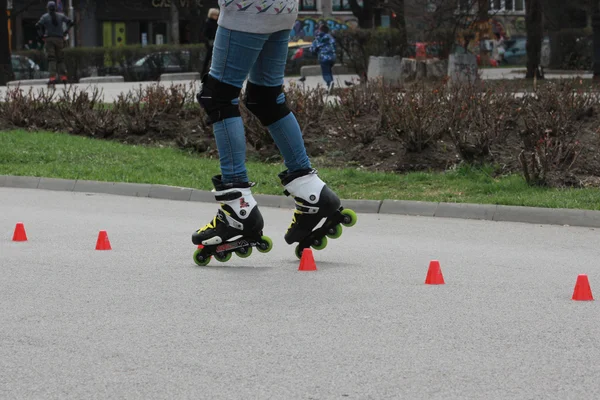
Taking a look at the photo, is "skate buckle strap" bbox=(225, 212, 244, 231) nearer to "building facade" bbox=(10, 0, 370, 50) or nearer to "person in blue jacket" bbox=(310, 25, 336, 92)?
"person in blue jacket" bbox=(310, 25, 336, 92)

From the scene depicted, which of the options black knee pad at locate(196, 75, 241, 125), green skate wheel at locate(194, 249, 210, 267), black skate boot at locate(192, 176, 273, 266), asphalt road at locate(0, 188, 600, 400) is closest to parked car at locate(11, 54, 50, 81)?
asphalt road at locate(0, 188, 600, 400)

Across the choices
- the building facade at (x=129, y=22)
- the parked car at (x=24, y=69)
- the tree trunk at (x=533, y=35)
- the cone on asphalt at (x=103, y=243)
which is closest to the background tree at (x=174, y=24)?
the building facade at (x=129, y=22)

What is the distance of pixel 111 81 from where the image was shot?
3612 centimetres

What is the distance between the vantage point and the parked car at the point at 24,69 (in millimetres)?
41219

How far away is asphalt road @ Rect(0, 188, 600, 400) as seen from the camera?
4.55 m

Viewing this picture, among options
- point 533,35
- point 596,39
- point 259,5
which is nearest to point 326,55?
point 596,39

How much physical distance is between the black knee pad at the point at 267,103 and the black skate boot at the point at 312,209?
34 cm

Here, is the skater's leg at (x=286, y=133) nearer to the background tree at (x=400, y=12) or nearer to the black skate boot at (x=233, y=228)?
the black skate boot at (x=233, y=228)

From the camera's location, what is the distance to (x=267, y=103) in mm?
7066

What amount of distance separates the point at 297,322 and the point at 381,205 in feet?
19.5

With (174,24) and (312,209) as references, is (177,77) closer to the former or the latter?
(174,24)

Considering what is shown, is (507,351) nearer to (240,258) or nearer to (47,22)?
(240,258)

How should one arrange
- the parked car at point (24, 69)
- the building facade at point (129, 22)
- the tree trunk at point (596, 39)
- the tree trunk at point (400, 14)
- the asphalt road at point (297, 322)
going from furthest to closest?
the building facade at point (129, 22)
the parked car at point (24, 69)
the tree trunk at point (400, 14)
the tree trunk at point (596, 39)
the asphalt road at point (297, 322)

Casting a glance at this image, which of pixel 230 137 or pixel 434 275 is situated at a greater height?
pixel 230 137
